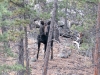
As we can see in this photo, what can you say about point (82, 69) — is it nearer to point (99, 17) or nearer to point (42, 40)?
point (42, 40)

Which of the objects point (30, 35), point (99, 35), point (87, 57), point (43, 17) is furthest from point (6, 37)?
point (30, 35)

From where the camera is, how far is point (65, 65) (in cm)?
1495

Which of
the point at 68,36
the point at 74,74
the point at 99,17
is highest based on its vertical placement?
the point at 99,17

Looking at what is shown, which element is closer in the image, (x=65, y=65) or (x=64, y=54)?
(x=65, y=65)

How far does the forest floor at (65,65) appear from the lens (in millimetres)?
13859

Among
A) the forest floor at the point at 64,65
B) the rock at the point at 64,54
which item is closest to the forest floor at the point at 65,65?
the forest floor at the point at 64,65

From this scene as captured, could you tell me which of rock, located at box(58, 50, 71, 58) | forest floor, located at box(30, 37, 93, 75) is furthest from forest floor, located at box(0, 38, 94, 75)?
rock, located at box(58, 50, 71, 58)

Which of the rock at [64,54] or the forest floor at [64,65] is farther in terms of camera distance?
the rock at [64,54]

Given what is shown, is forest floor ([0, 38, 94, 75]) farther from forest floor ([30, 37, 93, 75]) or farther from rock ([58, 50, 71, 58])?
rock ([58, 50, 71, 58])

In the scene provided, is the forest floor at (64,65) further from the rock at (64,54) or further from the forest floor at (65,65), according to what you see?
the rock at (64,54)

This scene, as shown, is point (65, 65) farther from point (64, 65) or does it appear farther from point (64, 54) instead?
point (64, 54)

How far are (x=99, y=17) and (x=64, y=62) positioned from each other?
6.05 meters

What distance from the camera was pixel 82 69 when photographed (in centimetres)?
1475

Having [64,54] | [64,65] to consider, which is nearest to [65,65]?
[64,65]
